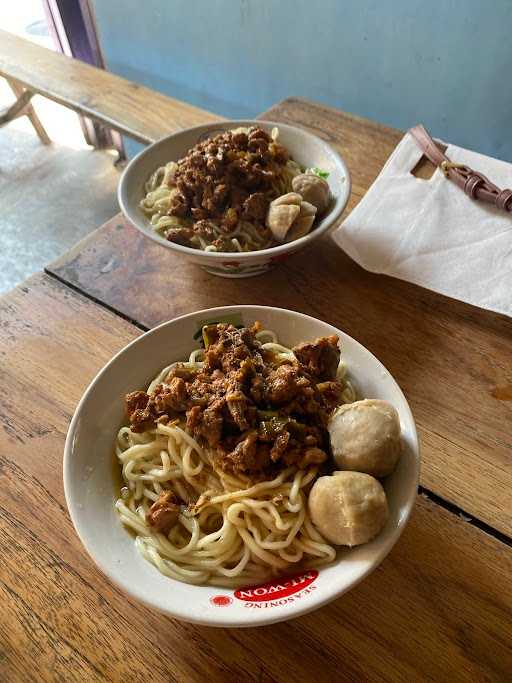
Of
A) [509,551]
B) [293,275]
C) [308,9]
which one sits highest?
[308,9]

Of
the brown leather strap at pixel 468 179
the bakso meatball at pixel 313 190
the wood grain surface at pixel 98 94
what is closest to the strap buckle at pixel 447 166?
the brown leather strap at pixel 468 179

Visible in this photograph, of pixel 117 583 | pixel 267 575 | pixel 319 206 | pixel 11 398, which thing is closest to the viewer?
pixel 117 583

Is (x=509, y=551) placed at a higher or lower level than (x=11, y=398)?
lower

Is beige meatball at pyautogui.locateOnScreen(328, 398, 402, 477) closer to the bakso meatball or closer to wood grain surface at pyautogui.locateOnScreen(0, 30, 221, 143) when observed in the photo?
the bakso meatball

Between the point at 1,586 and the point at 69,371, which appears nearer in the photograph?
the point at 1,586

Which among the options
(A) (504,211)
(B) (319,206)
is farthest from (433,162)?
(B) (319,206)

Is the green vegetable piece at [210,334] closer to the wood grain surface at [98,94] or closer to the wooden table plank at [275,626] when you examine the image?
the wooden table plank at [275,626]

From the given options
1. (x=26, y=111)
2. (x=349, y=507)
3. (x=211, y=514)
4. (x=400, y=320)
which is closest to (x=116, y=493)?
(x=211, y=514)

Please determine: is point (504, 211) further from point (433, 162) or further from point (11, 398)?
point (11, 398)
